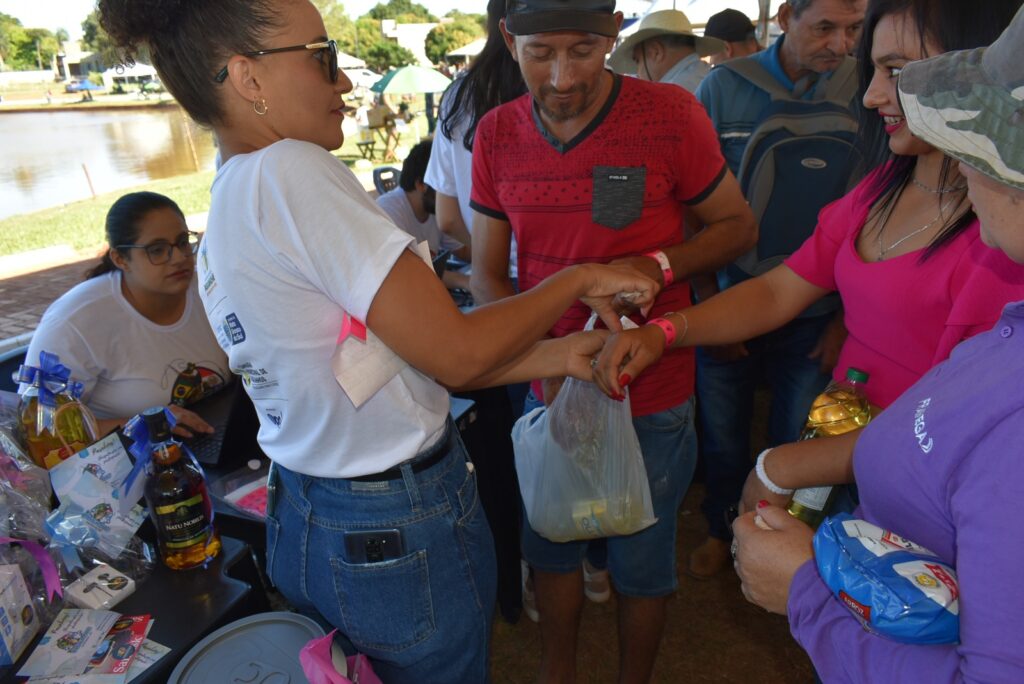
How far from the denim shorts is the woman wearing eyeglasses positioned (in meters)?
1.65

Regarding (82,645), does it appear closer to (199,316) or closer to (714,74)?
(199,316)

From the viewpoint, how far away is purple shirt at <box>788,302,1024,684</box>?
0.67m

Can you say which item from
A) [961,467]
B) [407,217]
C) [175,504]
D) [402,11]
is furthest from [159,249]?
[402,11]

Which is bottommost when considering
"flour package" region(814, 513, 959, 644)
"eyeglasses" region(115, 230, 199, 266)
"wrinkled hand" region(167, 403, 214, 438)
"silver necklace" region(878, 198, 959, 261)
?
"wrinkled hand" region(167, 403, 214, 438)

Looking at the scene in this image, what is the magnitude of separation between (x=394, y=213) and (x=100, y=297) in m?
1.91

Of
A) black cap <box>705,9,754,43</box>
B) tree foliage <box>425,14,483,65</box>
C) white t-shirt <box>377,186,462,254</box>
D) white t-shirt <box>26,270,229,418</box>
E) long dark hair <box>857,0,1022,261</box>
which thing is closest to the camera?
long dark hair <box>857,0,1022,261</box>

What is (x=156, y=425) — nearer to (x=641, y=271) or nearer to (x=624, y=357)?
(x=624, y=357)

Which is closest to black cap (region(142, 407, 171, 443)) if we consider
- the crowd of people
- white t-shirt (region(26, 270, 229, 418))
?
the crowd of people

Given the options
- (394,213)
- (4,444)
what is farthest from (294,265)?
(394,213)

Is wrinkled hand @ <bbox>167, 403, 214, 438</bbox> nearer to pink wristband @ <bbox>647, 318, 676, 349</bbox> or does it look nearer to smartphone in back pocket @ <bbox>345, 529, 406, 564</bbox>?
smartphone in back pocket @ <bbox>345, 529, 406, 564</bbox>

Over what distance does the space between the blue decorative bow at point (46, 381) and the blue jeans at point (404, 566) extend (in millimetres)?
773

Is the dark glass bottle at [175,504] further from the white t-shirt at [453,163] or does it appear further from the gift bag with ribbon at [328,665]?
the white t-shirt at [453,163]

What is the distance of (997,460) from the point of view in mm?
688

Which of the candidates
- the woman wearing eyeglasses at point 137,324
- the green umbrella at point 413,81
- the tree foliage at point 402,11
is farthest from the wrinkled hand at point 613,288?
the tree foliage at point 402,11
